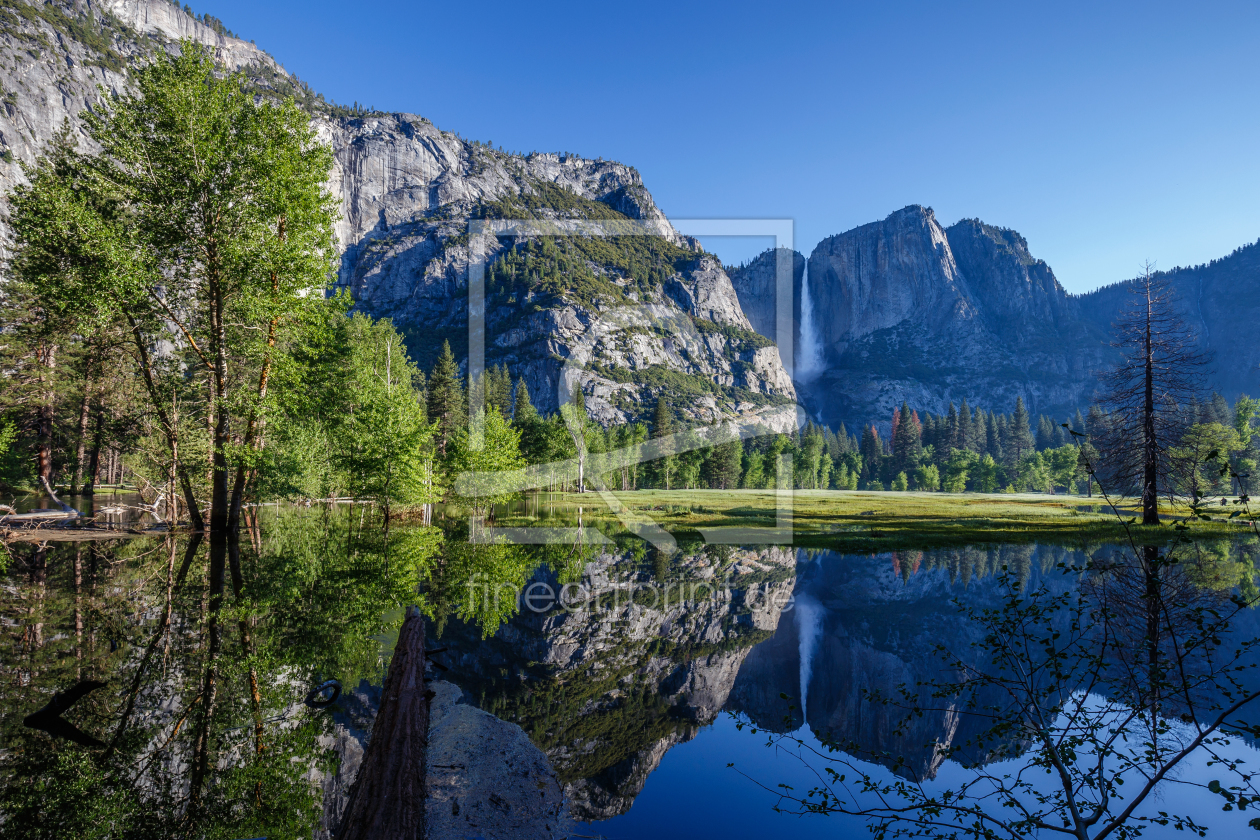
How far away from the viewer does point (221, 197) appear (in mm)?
17453

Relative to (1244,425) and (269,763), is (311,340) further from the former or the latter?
(1244,425)

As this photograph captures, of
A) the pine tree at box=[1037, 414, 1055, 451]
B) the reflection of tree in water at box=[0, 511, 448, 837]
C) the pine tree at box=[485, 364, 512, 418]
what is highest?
the pine tree at box=[485, 364, 512, 418]

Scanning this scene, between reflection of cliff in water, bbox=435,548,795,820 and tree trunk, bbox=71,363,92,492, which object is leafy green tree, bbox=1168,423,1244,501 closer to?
reflection of cliff in water, bbox=435,548,795,820

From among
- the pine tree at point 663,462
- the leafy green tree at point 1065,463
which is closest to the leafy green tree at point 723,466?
the pine tree at point 663,462

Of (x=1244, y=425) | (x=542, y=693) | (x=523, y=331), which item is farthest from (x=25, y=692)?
(x=523, y=331)

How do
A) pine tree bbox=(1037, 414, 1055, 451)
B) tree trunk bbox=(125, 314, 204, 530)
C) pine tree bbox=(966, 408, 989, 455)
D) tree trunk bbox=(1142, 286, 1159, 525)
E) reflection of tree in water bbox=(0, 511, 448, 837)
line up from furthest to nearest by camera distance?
pine tree bbox=(1037, 414, 1055, 451), pine tree bbox=(966, 408, 989, 455), tree trunk bbox=(1142, 286, 1159, 525), tree trunk bbox=(125, 314, 204, 530), reflection of tree in water bbox=(0, 511, 448, 837)

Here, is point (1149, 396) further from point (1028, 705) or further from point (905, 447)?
point (905, 447)

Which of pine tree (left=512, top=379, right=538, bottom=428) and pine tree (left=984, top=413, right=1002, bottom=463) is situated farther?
pine tree (left=984, top=413, right=1002, bottom=463)

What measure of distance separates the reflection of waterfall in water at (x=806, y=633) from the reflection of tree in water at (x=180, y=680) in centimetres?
687

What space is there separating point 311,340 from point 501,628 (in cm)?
1749

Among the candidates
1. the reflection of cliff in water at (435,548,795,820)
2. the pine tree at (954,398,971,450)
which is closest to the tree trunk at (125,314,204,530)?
the reflection of cliff in water at (435,548,795,820)

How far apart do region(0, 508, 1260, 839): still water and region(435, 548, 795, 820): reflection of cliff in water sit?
4 cm

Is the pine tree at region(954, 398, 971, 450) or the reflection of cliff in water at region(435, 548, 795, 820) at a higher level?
the pine tree at region(954, 398, 971, 450)

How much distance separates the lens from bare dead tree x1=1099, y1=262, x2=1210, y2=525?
2727cm
